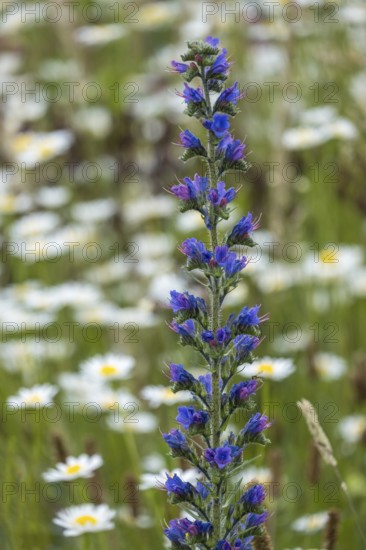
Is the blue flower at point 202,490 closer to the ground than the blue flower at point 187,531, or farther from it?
farther from it

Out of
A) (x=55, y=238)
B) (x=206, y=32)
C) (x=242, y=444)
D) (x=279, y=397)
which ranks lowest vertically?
(x=242, y=444)

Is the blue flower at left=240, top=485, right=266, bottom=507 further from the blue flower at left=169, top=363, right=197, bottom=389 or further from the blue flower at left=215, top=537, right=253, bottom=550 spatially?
the blue flower at left=169, top=363, right=197, bottom=389

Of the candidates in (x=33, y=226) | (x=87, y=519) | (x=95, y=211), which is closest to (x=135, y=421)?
(x=87, y=519)

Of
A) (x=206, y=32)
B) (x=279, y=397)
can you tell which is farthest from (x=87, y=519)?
(x=206, y=32)

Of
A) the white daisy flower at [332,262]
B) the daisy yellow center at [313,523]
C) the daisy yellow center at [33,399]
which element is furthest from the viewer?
the white daisy flower at [332,262]

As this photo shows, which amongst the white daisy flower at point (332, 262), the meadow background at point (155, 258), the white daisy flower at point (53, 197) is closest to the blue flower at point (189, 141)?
the meadow background at point (155, 258)

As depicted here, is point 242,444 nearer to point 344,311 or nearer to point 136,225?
point 344,311

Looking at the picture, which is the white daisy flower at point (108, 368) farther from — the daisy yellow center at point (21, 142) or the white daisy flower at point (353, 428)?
the daisy yellow center at point (21, 142)

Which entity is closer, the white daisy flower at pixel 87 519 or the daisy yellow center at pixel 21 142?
the white daisy flower at pixel 87 519
